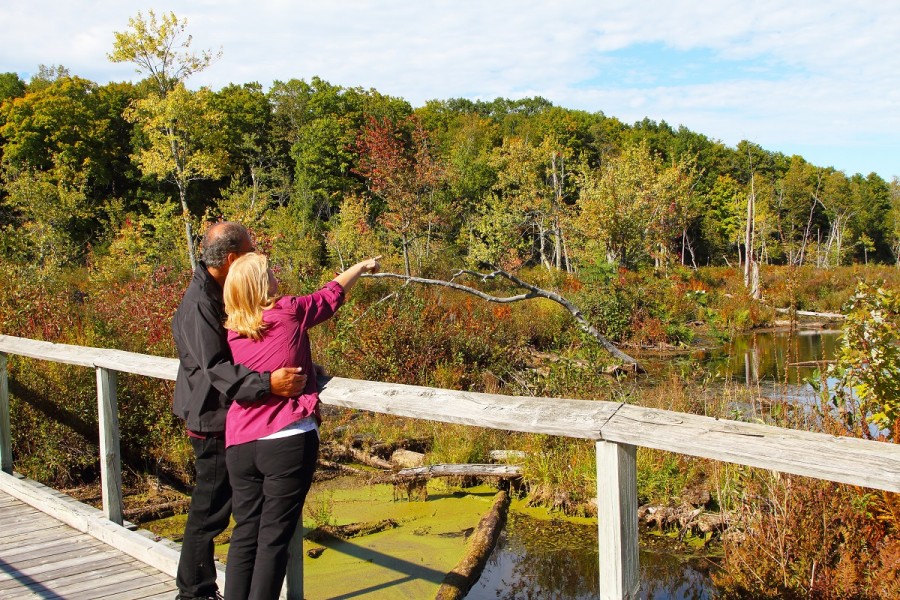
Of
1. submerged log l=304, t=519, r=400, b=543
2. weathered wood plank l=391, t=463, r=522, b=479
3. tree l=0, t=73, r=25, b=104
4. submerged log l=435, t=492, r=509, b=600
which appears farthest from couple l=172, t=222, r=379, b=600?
tree l=0, t=73, r=25, b=104

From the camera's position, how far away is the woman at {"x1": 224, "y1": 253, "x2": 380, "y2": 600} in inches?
107

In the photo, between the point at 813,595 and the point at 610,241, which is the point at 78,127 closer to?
the point at 610,241

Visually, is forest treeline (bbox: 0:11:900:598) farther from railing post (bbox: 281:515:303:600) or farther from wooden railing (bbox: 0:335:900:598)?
railing post (bbox: 281:515:303:600)

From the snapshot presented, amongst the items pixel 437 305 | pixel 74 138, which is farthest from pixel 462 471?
pixel 74 138

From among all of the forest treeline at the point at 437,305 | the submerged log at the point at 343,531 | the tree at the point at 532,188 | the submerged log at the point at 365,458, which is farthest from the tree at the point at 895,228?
the submerged log at the point at 343,531

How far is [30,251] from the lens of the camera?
68.9ft

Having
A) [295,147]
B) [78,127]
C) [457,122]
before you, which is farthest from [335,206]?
[457,122]

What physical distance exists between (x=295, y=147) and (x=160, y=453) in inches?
1753

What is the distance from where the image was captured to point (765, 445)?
6.72ft

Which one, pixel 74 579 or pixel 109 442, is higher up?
pixel 109 442

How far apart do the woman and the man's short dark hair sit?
33 cm

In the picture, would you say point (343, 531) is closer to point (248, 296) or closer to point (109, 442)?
point (109, 442)

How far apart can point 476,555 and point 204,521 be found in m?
2.70

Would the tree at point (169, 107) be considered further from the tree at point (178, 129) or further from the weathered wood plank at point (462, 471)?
the weathered wood plank at point (462, 471)
